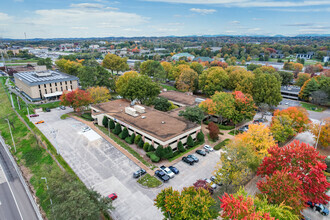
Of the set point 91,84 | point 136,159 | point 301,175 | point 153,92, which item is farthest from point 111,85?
point 301,175

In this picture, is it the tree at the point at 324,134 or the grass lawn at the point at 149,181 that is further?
the tree at the point at 324,134

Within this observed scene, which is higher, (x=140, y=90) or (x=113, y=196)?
(x=140, y=90)

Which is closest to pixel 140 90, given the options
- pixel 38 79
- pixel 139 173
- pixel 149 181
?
pixel 139 173

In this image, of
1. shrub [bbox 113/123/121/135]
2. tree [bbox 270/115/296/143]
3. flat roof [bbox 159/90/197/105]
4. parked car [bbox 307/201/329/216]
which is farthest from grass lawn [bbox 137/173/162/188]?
flat roof [bbox 159/90/197/105]

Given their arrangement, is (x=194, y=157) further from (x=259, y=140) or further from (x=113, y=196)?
(x=113, y=196)

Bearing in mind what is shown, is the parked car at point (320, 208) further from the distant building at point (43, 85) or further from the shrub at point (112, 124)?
the distant building at point (43, 85)

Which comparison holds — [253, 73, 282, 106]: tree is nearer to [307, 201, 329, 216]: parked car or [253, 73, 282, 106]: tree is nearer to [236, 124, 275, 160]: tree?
[236, 124, 275, 160]: tree

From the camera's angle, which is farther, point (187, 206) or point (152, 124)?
point (152, 124)

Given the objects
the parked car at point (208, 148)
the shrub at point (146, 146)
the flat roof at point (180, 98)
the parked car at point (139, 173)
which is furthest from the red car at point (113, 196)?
the flat roof at point (180, 98)
